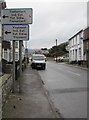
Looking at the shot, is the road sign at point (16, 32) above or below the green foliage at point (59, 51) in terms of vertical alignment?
below

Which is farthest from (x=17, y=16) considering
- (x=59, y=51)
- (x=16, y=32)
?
(x=59, y=51)

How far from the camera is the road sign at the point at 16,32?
28.3 ft

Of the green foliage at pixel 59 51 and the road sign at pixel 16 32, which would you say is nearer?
the road sign at pixel 16 32

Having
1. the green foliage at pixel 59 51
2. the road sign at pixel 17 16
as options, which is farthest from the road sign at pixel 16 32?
the green foliage at pixel 59 51

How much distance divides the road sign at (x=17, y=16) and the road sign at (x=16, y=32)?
0.22m

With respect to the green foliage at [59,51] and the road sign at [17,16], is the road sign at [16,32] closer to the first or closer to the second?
the road sign at [17,16]

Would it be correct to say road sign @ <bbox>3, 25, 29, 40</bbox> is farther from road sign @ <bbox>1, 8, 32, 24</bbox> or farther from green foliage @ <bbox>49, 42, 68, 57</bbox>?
green foliage @ <bbox>49, 42, 68, 57</bbox>

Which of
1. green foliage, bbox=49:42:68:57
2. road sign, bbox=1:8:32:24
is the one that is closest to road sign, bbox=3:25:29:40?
road sign, bbox=1:8:32:24

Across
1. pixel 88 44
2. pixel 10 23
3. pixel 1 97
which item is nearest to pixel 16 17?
pixel 10 23

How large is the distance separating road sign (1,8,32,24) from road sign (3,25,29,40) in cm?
22

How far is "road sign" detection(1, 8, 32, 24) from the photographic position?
8.55 metres

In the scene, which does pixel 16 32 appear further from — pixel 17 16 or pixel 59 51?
pixel 59 51

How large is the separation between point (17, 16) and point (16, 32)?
685 mm

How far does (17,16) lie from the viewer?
8.59 m
